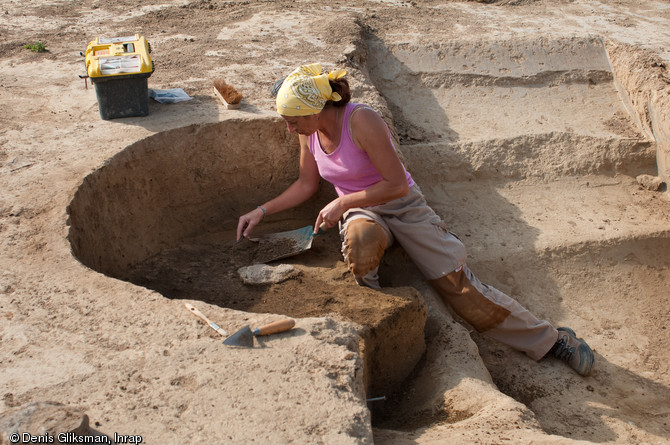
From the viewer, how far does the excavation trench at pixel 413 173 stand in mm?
3229

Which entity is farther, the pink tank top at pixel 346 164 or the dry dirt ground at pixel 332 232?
the pink tank top at pixel 346 164

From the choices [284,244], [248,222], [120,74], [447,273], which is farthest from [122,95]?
[447,273]

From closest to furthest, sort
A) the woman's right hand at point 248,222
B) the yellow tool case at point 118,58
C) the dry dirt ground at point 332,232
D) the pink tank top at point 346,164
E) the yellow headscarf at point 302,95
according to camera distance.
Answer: the dry dirt ground at point 332,232, the yellow headscarf at point 302,95, the pink tank top at point 346,164, the woman's right hand at point 248,222, the yellow tool case at point 118,58

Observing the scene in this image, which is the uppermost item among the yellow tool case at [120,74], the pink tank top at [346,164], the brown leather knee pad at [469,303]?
the yellow tool case at [120,74]

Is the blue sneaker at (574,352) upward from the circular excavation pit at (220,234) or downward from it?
downward

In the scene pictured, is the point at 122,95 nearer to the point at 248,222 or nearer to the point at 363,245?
the point at 248,222

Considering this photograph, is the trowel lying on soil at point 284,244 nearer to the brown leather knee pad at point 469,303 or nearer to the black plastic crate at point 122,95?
the brown leather knee pad at point 469,303

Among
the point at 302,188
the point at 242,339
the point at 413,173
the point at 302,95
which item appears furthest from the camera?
the point at 413,173

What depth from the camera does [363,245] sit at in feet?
11.0

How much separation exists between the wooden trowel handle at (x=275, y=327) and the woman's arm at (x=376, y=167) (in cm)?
90

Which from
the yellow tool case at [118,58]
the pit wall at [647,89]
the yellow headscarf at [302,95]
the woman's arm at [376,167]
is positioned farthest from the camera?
the pit wall at [647,89]

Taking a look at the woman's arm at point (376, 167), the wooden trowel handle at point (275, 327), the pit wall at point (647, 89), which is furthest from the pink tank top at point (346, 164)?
the pit wall at point (647, 89)

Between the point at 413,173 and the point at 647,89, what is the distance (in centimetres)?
198

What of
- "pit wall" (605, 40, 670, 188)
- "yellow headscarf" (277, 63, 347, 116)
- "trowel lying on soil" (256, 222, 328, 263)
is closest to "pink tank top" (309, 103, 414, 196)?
"yellow headscarf" (277, 63, 347, 116)
